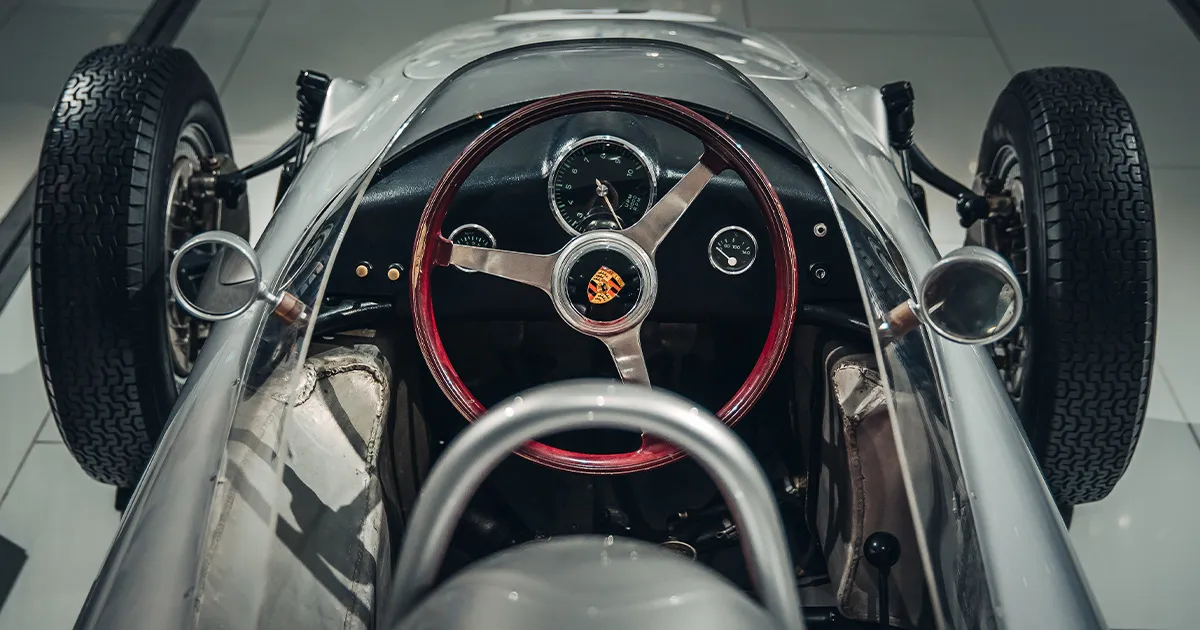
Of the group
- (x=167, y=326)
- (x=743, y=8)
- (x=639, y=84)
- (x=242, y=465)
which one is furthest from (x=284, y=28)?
(x=242, y=465)

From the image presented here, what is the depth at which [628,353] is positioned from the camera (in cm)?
131

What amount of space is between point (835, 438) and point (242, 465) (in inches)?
33.5

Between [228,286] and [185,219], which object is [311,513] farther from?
[185,219]

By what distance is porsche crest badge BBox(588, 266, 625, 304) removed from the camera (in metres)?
1.30

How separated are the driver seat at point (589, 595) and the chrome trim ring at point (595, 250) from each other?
430 mm

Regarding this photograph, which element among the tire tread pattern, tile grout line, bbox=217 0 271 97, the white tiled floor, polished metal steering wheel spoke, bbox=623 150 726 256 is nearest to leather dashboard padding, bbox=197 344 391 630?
polished metal steering wheel spoke, bbox=623 150 726 256

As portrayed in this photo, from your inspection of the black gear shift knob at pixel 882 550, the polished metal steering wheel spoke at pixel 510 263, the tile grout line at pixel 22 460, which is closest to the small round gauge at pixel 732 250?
the polished metal steering wheel spoke at pixel 510 263

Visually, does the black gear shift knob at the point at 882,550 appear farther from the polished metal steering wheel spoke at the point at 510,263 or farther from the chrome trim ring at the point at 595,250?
the polished metal steering wheel spoke at the point at 510,263

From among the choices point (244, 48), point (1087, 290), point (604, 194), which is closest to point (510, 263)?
point (604, 194)

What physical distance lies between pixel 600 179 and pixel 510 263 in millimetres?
305

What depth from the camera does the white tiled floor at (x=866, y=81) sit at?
211 cm

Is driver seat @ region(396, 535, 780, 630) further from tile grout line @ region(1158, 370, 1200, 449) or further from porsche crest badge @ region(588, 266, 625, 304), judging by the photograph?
tile grout line @ region(1158, 370, 1200, 449)

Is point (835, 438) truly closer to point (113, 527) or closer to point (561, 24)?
point (561, 24)

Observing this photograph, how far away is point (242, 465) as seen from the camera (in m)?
1.17
